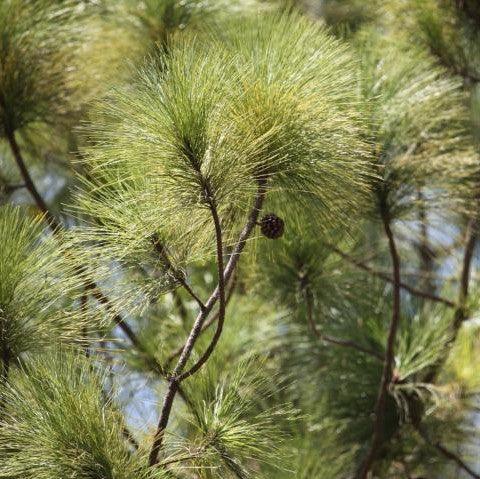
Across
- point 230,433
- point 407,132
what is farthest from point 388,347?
point 230,433

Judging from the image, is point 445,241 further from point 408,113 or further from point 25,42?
point 25,42

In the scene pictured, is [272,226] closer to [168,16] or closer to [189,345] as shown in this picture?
[189,345]

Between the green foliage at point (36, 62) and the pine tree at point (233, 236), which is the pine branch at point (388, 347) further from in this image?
the green foliage at point (36, 62)

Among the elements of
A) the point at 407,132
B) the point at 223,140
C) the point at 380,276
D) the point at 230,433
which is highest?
the point at 223,140

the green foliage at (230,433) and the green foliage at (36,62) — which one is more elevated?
the green foliage at (36,62)

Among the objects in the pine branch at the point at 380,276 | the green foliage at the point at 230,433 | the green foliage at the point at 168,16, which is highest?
the green foliage at the point at 168,16

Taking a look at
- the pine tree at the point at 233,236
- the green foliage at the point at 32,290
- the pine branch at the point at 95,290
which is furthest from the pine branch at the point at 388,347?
the green foliage at the point at 32,290

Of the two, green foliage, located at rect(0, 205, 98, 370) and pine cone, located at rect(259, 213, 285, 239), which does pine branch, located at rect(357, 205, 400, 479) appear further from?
green foliage, located at rect(0, 205, 98, 370)
